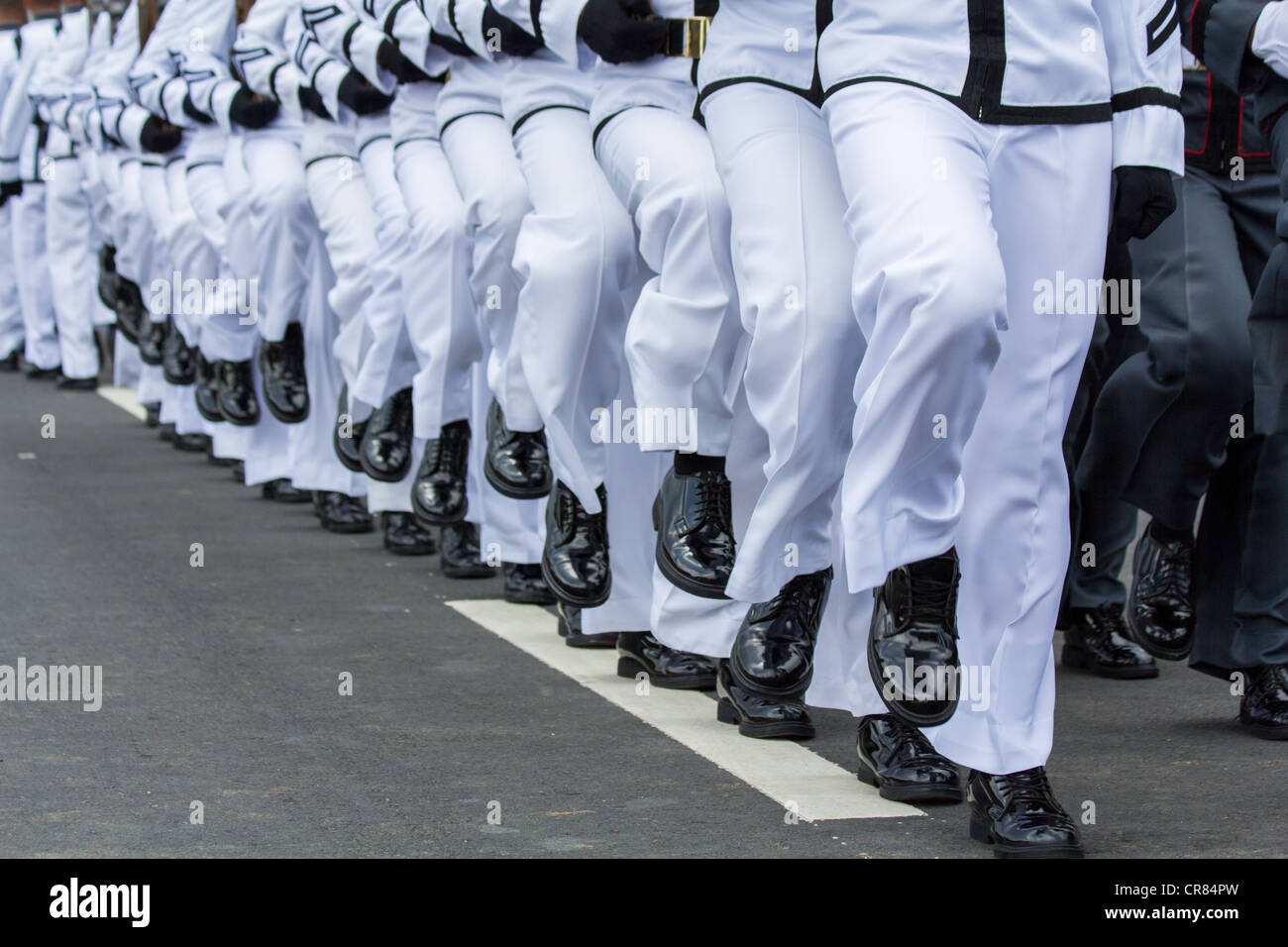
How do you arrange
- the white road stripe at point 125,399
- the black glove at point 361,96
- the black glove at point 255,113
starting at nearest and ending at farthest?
the black glove at point 361,96
the black glove at point 255,113
the white road stripe at point 125,399

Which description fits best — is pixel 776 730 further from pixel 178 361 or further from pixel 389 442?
pixel 178 361

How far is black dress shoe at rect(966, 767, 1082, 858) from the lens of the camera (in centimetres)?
403

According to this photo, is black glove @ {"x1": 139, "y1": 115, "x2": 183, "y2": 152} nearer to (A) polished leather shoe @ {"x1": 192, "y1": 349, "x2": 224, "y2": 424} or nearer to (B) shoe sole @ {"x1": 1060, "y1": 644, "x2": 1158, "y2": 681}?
(A) polished leather shoe @ {"x1": 192, "y1": 349, "x2": 224, "y2": 424}

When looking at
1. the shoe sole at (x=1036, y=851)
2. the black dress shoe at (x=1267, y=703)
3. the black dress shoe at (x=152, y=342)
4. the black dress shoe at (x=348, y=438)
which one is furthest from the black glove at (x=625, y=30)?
the black dress shoe at (x=152, y=342)

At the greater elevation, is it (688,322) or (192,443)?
(688,322)

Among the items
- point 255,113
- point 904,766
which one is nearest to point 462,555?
point 255,113

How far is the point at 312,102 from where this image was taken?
8609mm

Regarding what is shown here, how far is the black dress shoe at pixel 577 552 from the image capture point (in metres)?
5.81

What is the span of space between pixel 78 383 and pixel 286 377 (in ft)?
22.5

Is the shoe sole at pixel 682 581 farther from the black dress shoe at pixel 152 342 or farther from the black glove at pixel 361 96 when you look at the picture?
the black dress shoe at pixel 152 342

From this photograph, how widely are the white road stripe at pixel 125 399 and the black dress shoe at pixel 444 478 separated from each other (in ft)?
21.3

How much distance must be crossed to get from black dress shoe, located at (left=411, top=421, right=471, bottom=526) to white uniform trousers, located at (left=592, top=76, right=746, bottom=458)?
6.81 ft

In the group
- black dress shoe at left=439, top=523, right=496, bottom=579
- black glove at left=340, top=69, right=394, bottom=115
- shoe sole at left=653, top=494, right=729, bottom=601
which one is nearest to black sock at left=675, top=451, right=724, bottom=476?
shoe sole at left=653, top=494, right=729, bottom=601
